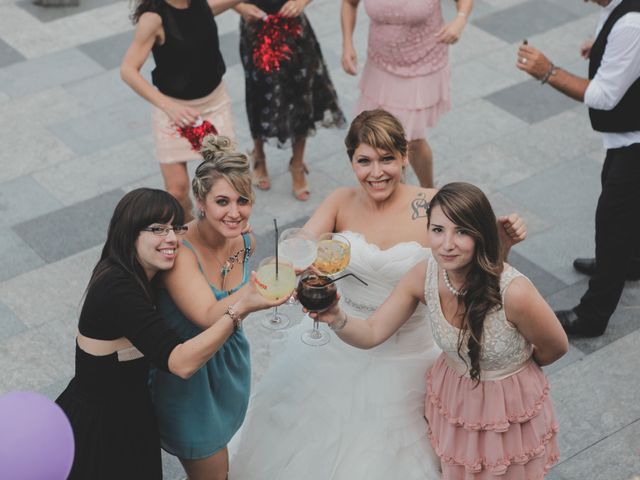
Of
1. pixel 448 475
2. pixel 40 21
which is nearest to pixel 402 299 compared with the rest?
pixel 448 475

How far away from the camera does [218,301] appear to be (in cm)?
374

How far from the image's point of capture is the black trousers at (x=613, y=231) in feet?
16.9

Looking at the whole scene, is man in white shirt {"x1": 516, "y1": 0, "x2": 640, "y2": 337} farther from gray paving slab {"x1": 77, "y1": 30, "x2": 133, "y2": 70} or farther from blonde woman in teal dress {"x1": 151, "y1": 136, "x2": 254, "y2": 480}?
gray paving slab {"x1": 77, "y1": 30, "x2": 133, "y2": 70}

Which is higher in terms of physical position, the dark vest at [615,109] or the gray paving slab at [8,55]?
the dark vest at [615,109]

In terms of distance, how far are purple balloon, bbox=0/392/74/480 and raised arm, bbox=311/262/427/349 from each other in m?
1.12

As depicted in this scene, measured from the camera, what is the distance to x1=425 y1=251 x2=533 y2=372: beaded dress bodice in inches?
139

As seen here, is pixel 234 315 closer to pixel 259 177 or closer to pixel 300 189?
pixel 300 189

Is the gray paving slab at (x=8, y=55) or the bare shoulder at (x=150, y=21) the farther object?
the gray paving slab at (x=8, y=55)

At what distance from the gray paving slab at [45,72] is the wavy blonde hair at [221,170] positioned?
4.76 m

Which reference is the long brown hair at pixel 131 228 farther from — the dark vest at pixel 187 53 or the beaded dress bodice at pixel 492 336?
the dark vest at pixel 187 53

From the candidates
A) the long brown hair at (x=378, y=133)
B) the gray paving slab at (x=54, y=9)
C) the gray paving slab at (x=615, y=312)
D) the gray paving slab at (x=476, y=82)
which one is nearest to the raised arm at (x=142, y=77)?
the long brown hair at (x=378, y=133)

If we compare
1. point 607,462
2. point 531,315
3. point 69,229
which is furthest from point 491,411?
point 69,229

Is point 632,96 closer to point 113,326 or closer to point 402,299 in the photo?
point 402,299

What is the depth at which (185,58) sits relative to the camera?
5773 millimetres
